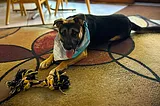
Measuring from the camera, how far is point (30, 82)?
163cm

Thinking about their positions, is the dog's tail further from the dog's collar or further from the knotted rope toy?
the knotted rope toy

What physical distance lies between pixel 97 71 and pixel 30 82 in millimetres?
543

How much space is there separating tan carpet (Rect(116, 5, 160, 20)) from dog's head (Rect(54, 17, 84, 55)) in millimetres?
1749

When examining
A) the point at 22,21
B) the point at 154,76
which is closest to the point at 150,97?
the point at 154,76

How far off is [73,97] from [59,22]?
67cm

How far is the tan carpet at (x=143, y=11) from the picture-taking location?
3.38 metres

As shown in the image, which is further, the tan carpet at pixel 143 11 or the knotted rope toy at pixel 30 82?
the tan carpet at pixel 143 11

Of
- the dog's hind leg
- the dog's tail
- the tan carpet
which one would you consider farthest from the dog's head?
the tan carpet

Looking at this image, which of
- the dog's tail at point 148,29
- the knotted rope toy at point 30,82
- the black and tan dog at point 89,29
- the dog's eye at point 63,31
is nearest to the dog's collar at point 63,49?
the black and tan dog at point 89,29

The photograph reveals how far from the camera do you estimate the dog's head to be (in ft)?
6.00

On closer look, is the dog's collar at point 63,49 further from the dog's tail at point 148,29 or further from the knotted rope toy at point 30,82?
the dog's tail at point 148,29

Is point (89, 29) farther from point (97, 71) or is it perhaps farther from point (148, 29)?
point (148, 29)

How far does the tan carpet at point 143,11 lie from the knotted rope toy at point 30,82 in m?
2.12

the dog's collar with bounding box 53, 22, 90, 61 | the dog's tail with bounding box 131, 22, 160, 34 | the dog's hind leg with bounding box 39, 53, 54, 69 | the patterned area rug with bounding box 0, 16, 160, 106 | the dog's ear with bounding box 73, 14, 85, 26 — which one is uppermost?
the dog's ear with bounding box 73, 14, 85, 26
